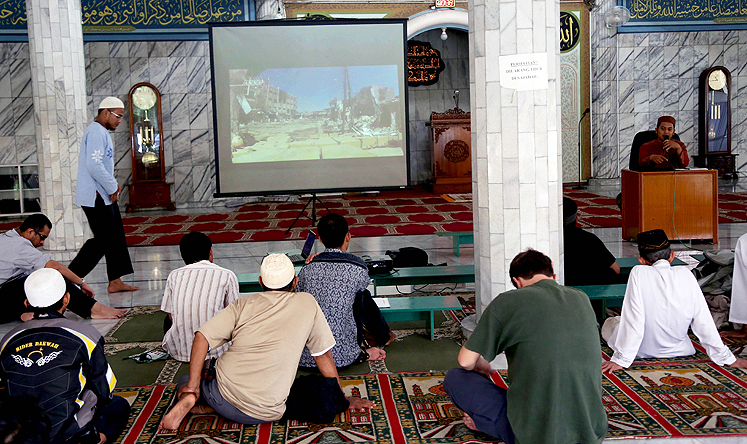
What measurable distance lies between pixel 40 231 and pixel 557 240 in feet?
9.26

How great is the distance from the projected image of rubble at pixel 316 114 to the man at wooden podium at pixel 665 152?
8.08 feet

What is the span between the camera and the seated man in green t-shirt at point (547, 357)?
1.88 metres

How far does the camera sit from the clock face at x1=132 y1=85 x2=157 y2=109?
974 cm

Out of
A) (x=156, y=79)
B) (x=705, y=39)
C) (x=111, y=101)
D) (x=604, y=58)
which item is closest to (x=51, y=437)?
(x=111, y=101)

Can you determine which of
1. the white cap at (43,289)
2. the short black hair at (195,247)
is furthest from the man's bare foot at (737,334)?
the white cap at (43,289)

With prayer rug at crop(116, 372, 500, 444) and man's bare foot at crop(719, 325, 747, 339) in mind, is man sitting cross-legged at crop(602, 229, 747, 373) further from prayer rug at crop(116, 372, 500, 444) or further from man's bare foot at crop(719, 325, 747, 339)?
prayer rug at crop(116, 372, 500, 444)

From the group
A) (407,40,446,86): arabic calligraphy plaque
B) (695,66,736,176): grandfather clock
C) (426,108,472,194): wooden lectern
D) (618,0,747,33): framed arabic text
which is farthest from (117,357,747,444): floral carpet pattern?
(407,40,446,86): arabic calligraphy plaque

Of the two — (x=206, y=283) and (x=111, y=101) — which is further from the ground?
(x=111, y=101)

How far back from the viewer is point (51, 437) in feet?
6.50

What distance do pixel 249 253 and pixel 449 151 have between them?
19.1 ft

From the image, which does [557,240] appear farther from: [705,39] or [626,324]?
[705,39]

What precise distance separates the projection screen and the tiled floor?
0.93 meters

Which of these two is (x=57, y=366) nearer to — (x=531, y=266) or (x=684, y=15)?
(x=531, y=266)

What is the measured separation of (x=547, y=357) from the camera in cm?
188
